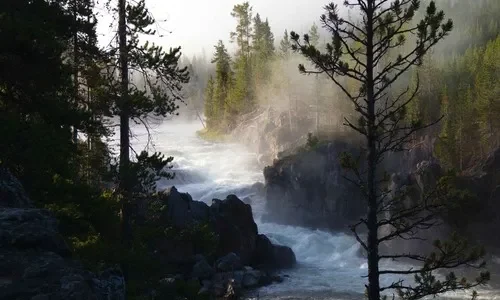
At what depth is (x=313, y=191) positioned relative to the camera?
1806 inches

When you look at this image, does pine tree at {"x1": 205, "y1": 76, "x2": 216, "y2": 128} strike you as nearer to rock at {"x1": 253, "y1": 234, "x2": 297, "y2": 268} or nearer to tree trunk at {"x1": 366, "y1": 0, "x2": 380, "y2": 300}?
rock at {"x1": 253, "y1": 234, "x2": 297, "y2": 268}

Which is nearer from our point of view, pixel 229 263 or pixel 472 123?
pixel 229 263

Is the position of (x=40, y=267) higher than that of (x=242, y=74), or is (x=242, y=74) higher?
(x=242, y=74)

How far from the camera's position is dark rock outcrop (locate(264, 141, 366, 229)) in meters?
43.5

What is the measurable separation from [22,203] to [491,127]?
42.5m

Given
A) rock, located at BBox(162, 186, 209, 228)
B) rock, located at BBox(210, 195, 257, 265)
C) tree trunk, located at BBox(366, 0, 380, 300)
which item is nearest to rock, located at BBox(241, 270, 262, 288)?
rock, located at BBox(210, 195, 257, 265)

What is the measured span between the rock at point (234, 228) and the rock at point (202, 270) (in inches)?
132

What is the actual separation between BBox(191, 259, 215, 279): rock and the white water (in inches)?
121

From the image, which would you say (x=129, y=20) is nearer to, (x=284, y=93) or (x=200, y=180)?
(x=200, y=180)

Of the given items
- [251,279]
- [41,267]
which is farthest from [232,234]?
[41,267]

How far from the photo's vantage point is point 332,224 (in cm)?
4378

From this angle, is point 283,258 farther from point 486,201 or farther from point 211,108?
point 211,108

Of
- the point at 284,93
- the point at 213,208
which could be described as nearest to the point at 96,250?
the point at 213,208

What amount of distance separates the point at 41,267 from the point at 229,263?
938 inches
